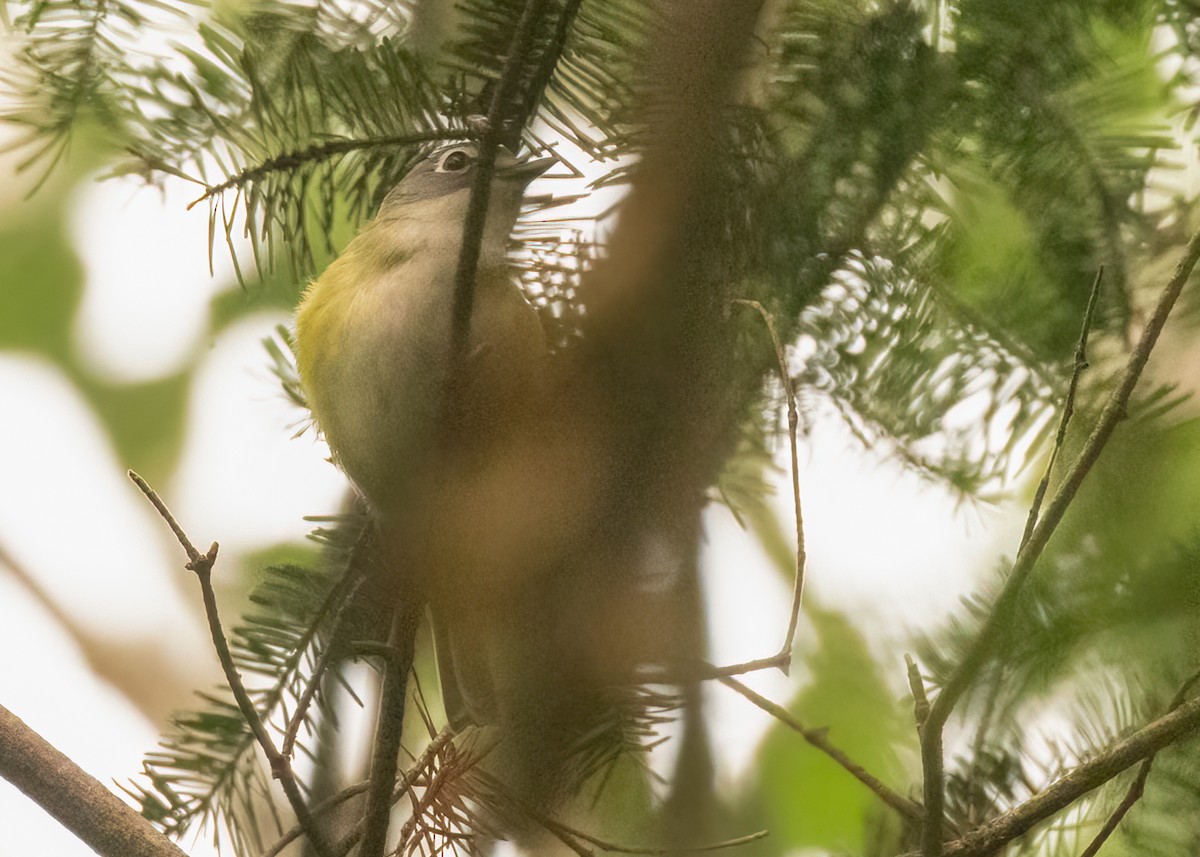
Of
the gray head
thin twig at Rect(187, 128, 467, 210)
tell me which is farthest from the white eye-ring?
thin twig at Rect(187, 128, 467, 210)

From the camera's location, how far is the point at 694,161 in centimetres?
58

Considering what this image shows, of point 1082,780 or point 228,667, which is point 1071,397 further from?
point 228,667

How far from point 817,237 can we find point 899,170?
7 cm

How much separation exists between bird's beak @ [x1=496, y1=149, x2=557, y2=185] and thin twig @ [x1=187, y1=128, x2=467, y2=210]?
43 mm

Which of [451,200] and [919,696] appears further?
[451,200]

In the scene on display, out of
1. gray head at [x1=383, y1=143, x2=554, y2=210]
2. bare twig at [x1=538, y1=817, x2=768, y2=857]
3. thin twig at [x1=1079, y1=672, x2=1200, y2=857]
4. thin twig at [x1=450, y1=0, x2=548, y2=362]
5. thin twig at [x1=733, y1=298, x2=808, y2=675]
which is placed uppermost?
gray head at [x1=383, y1=143, x2=554, y2=210]

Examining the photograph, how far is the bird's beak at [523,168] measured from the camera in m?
0.67

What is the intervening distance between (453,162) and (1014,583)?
21.1 inches

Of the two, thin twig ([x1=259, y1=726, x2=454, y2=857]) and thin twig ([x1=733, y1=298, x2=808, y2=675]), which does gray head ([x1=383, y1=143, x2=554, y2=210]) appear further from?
thin twig ([x1=259, y1=726, x2=454, y2=857])

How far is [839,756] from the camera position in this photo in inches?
25.5

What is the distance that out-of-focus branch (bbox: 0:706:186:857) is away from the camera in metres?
0.62

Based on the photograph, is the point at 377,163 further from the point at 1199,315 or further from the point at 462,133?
the point at 1199,315

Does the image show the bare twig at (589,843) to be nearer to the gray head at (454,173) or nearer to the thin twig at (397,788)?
the thin twig at (397,788)

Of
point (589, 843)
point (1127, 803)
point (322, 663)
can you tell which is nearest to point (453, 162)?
point (322, 663)
